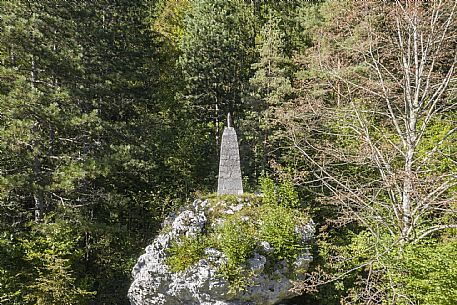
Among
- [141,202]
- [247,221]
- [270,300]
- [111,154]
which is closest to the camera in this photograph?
[270,300]

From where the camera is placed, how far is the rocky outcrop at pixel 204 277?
24.8 ft

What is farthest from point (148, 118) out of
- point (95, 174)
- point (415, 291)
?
point (415, 291)

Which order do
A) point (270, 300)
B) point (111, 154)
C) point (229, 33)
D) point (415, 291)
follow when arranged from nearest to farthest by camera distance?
point (415, 291), point (270, 300), point (111, 154), point (229, 33)

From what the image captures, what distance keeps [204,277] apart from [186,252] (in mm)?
707

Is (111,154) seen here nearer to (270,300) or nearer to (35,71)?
(35,71)

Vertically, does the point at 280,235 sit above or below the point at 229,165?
below

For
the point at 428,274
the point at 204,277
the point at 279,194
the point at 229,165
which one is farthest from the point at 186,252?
the point at 428,274

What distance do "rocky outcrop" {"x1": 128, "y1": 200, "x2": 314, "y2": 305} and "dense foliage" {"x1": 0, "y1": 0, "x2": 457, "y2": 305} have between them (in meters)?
0.34

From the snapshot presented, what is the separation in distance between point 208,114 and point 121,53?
3.96 m

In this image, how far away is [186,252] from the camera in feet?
25.7

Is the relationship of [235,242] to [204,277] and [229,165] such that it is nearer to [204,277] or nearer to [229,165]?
[204,277]

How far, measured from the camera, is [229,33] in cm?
1296

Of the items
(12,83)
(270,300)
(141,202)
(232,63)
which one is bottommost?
(270,300)

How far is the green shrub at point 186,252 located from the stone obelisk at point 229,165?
1.71 metres
